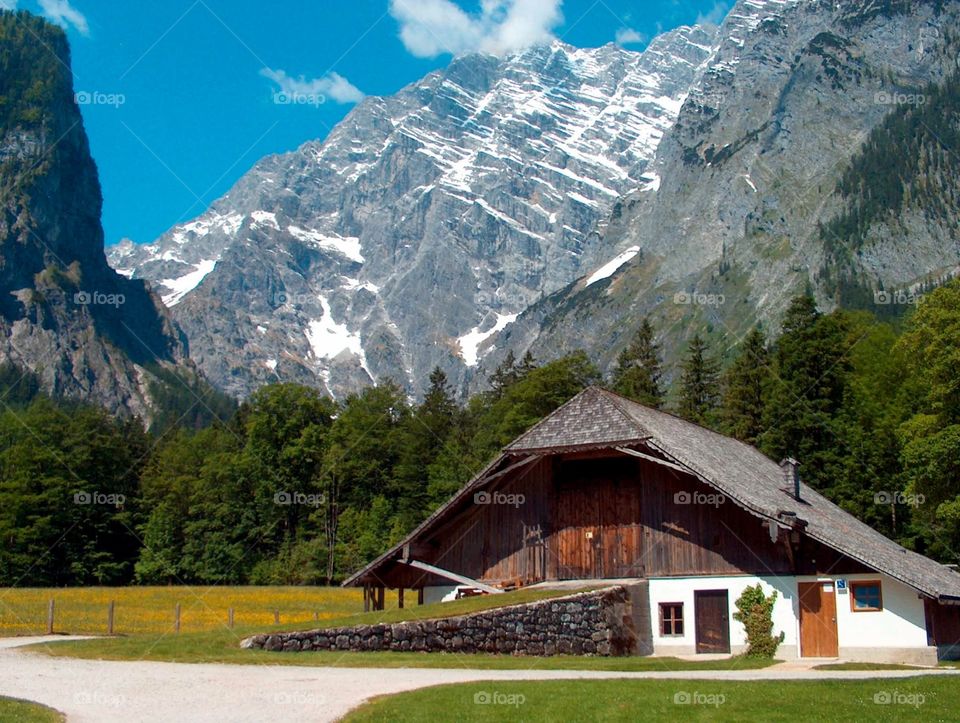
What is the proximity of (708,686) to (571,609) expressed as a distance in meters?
9.69

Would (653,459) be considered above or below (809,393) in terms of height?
below

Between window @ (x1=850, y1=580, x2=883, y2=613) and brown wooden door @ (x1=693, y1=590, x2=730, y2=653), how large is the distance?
3781 millimetres

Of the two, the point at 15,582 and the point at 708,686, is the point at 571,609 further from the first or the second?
the point at 15,582

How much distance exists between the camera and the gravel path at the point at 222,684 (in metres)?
17.3

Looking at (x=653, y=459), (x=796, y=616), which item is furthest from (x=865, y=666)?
(x=653, y=459)

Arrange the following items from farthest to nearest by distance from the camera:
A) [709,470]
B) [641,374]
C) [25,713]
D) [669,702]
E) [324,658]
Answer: [641,374], [709,470], [324,658], [669,702], [25,713]

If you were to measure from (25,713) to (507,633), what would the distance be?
49.6 feet

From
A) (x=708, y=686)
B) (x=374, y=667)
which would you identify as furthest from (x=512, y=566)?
(x=708, y=686)

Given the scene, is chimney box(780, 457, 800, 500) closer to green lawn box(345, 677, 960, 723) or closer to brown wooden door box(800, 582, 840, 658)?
brown wooden door box(800, 582, 840, 658)

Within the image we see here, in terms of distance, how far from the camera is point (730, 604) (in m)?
32.5

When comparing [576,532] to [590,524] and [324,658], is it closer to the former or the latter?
[590,524]

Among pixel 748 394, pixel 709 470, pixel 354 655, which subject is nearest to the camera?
pixel 354 655

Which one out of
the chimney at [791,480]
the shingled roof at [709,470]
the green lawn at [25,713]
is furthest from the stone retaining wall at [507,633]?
the chimney at [791,480]

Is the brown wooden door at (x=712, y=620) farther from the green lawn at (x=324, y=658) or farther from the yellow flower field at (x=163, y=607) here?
the yellow flower field at (x=163, y=607)
